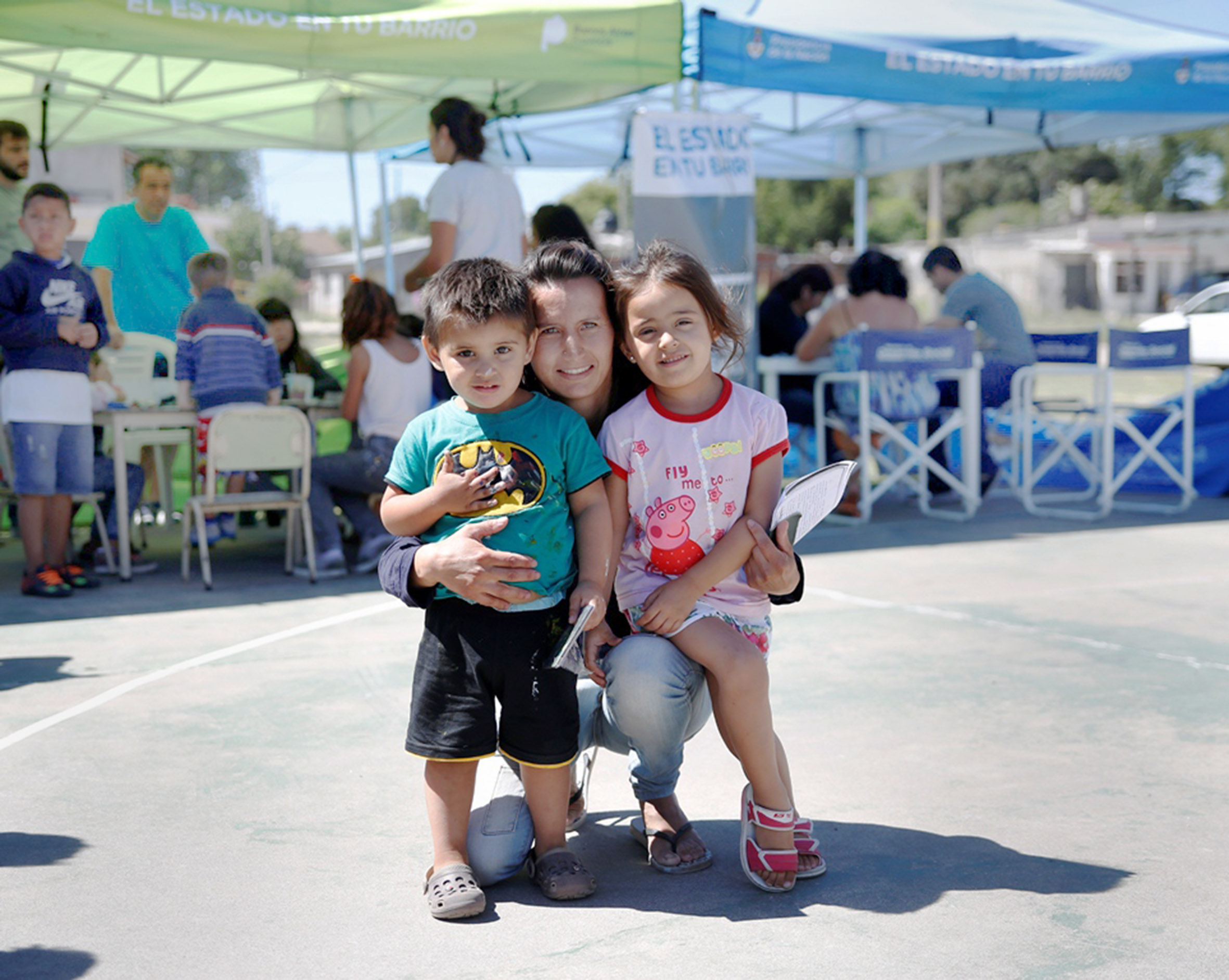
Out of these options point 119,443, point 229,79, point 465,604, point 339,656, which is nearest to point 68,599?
point 119,443

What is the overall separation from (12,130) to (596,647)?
16.5 ft

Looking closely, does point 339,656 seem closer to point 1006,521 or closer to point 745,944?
point 745,944

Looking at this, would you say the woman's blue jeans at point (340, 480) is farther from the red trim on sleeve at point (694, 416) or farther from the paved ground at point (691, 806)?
the red trim on sleeve at point (694, 416)

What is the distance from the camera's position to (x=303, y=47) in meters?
6.12

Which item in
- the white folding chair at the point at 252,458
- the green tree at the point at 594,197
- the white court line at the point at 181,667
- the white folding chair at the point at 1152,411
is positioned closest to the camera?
the white court line at the point at 181,667

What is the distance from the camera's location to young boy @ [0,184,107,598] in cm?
546

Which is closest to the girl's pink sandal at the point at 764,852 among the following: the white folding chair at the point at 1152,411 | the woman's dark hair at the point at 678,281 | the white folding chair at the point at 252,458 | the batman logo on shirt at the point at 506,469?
the batman logo on shirt at the point at 506,469

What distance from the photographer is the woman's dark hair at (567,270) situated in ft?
8.63

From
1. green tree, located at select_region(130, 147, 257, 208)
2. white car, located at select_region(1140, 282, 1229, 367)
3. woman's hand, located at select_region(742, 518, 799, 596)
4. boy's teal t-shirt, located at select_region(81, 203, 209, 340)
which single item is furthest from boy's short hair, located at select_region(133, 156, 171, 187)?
green tree, located at select_region(130, 147, 257, 208)

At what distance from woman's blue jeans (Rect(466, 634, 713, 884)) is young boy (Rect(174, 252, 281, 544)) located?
3.80 metres

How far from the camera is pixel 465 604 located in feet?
8.21

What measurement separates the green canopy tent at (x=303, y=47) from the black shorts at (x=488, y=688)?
4429mm

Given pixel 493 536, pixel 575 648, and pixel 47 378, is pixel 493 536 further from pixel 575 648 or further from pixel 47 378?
pixel 47 378

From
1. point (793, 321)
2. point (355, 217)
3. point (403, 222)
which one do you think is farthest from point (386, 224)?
point (403, 222)
